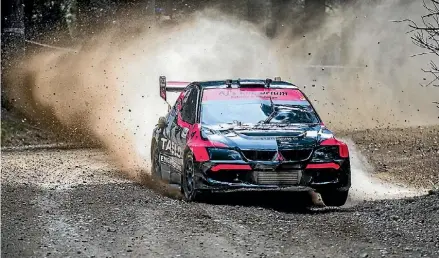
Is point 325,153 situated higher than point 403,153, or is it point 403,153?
point 325,153

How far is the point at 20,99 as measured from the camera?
84.3ft

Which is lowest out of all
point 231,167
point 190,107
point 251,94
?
point 231,167

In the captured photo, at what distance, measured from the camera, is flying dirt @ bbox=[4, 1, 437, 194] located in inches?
958

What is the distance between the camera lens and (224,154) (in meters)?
12.0

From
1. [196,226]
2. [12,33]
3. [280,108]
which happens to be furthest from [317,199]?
[12,33]

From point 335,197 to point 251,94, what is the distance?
6.29 ft

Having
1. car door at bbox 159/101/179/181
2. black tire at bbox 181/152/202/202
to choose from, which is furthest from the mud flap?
car door at bbox 159/101/179/181

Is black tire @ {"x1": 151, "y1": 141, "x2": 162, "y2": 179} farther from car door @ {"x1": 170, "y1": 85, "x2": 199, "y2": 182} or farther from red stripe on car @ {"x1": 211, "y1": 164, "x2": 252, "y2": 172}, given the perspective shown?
red stripe on car @ {"x1": 211, "y1": 164, "x2": 252, "y2": 172}

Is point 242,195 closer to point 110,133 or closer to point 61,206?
point 61,206

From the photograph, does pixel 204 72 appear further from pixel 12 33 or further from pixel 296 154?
pixel 296 154

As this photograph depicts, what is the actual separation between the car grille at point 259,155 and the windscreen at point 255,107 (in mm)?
964

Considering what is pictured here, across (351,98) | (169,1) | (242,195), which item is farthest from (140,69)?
(169,1)

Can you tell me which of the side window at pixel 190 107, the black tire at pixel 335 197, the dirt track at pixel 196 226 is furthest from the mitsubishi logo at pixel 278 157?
the side window at pixel 190 107

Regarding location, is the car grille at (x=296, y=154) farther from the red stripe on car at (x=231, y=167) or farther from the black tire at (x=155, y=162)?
the black tire at (x=155, y=162)
